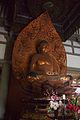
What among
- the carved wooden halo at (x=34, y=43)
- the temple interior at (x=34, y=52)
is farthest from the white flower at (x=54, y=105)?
the carved wooden halo at (x=34, y=43)

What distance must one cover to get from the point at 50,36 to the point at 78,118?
2.57 m

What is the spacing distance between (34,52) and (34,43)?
0.22 m

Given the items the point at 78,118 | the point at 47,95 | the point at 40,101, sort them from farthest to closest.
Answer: the point at 47,95
the point at 40,101
the point at 78,118

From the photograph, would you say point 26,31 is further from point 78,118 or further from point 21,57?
point 78,118

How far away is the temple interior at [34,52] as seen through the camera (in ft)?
12.1

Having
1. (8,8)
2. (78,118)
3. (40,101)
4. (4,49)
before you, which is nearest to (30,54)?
(4,49)

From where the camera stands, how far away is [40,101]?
10.6 ft

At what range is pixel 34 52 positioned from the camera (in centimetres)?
484

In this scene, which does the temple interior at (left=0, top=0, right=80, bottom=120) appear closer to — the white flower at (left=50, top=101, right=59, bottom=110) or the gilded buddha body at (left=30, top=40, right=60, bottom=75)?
the gilded buddha body at (left=30, top=40, right=60, bottom=75)

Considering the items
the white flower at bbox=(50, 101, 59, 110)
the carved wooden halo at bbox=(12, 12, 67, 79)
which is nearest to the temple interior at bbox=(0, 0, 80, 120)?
the carved wooden halo at bbox=(12, 12, 67, 79)

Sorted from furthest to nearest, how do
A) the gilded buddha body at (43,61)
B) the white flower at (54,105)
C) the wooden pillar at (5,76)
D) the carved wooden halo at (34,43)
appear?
the gilded buddha body at (43,61) → the carved wooden halo at (34,43) → the wooden pillar at (5,76) → the white flower at (54,105)

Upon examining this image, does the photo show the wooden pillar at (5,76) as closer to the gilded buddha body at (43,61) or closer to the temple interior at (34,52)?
the temple interior at (34,52)

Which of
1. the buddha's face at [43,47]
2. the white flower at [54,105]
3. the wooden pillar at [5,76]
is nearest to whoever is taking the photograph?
the white flower at [54,105]

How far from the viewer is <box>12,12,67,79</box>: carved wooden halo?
14.6 ft
